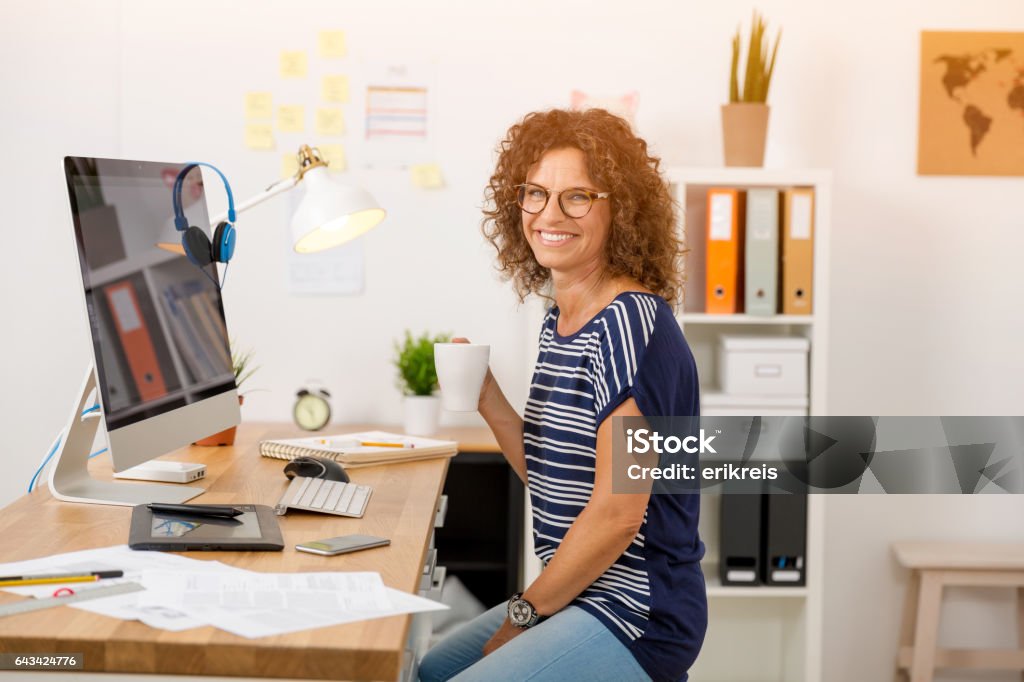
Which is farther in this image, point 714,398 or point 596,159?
point 714,398

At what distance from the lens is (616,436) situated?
1.45m

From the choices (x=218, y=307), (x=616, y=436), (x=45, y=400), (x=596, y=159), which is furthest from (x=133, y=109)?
(x=616, y=436)

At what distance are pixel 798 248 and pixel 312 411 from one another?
1419mm

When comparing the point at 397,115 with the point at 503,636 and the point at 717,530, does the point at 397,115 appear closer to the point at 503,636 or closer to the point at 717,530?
the point at 717,530

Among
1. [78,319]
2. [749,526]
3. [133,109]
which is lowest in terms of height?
[749,526]

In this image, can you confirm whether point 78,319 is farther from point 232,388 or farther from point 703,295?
point 703,295

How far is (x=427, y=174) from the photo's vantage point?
297 centimetres

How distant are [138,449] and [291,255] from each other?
5.20 ft

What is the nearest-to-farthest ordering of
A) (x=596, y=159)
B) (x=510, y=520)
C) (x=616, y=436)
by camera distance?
(x=616, y=436) < (x=596, y=159) < (x=510, y=520)

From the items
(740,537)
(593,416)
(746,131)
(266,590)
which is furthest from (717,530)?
(266,590)

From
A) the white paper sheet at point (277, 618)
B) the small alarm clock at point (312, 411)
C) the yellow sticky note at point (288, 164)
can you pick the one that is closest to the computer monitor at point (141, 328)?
the white paper sheet at point (277, 618)

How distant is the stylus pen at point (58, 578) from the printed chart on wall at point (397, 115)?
199cm

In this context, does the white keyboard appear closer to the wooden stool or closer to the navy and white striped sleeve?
the navy and white striped sleeve

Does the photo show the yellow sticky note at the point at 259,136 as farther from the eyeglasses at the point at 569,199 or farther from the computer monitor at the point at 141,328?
the eyeglasses at the point at 569,199
